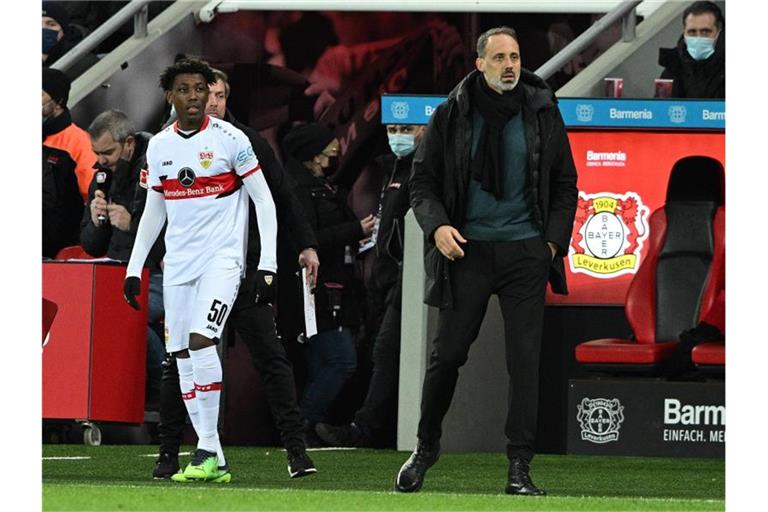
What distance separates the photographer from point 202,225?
1005 centimetres

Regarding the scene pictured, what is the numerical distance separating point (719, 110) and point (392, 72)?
361cm

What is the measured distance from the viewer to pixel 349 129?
54.1ft

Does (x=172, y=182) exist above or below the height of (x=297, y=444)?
above

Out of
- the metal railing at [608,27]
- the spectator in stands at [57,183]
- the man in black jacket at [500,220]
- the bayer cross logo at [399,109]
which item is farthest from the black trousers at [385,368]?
the man in black jacket at [500,220]

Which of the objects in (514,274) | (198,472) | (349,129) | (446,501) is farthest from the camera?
(349,129)

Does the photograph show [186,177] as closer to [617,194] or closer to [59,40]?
[617,194]

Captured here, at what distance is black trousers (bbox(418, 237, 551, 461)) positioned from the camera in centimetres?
922

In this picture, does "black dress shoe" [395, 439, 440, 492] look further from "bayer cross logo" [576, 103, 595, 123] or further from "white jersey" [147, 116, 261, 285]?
"bayer cross logo" [576, 103, 595, 123]

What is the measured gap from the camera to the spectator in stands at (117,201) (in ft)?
45.1

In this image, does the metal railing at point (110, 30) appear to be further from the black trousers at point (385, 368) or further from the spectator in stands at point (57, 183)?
the black trousers at point (385, 368)

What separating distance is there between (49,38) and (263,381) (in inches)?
286

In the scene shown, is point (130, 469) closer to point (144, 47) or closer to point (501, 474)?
point (501, 474)

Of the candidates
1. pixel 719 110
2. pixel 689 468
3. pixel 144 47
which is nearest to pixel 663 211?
pixel 719 110

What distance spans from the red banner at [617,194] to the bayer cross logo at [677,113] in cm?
30
